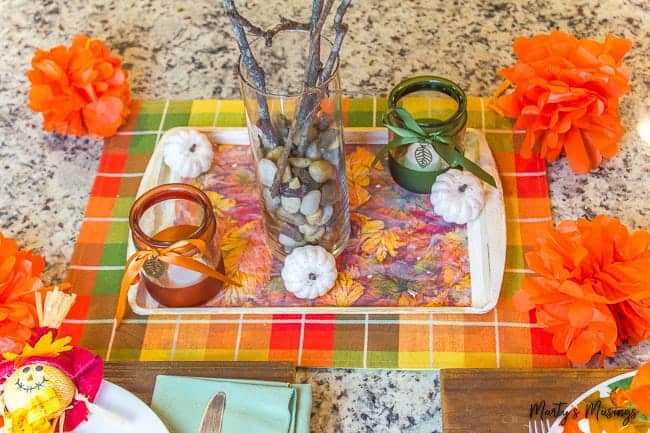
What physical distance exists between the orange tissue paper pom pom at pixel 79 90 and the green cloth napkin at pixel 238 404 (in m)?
0.40

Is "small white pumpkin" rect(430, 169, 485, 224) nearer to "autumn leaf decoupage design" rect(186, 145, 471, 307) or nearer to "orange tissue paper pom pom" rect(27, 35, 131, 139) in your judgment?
"autumn leaf decoupage design" rect(186, 145, 471, 307)

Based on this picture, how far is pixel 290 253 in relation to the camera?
85 cm

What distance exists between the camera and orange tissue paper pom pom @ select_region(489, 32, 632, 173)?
2.84 feet

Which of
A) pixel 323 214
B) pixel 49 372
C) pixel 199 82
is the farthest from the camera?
pixel 199 82

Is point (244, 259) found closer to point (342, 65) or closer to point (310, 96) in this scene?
point (310, 96)

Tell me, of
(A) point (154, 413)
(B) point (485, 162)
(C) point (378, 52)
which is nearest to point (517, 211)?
(B) point (485, 162)

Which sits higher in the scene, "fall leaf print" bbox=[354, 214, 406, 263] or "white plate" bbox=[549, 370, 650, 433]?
"fall leaf print" bbox=[354, 214, 406, 263]

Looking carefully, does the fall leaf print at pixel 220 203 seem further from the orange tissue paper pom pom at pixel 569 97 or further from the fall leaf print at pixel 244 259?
the orange tissue paper pom pom at pixel 569 97

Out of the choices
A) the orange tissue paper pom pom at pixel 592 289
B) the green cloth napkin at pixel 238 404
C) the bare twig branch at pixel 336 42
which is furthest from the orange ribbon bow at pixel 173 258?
the orange tissue paper pom pom at pixel 592 289

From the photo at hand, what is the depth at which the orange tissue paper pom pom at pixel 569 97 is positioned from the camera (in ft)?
2.84

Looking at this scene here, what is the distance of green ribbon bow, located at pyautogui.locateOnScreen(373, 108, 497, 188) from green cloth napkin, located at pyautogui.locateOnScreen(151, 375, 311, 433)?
298mm

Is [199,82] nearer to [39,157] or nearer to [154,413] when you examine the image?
[39,157]

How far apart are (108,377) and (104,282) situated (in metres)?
0.14

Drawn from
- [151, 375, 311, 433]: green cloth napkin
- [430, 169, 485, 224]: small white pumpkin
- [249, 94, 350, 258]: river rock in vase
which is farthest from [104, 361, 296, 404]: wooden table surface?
[430, 169, 485, 224]: small white pumpkin
